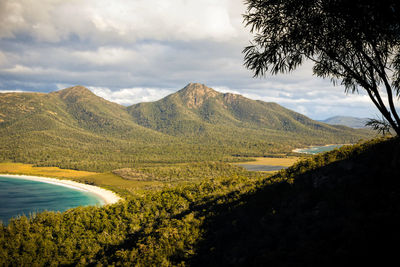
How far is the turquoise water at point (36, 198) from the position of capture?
108 m

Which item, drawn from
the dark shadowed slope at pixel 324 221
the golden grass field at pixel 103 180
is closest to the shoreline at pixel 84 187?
the golden grass field at pixel 103 180

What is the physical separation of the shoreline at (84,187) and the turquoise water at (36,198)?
336 centimetres

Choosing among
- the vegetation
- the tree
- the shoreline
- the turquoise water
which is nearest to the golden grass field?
the shoreline

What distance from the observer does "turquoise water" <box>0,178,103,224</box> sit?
10812 cm

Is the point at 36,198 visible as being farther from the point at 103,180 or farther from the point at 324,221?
the point at 324,221

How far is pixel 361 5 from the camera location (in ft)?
31.9

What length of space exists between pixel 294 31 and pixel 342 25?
2055mm

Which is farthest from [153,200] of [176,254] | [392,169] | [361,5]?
[361,5]

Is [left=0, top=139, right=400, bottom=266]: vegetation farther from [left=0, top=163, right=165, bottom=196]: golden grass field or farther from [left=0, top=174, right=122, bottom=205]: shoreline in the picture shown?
[left=0, top=163, right=165, bottom=196]: golden grass field

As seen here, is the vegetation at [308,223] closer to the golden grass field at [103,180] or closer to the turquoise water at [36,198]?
the turquoise water at [36,198]

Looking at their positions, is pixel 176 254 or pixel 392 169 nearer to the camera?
pixel 392 169

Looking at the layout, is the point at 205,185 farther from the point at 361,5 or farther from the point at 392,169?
the point at 361,5

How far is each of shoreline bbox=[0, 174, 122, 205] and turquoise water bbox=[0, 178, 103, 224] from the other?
11.0 feet

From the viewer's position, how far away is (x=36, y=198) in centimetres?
12444
